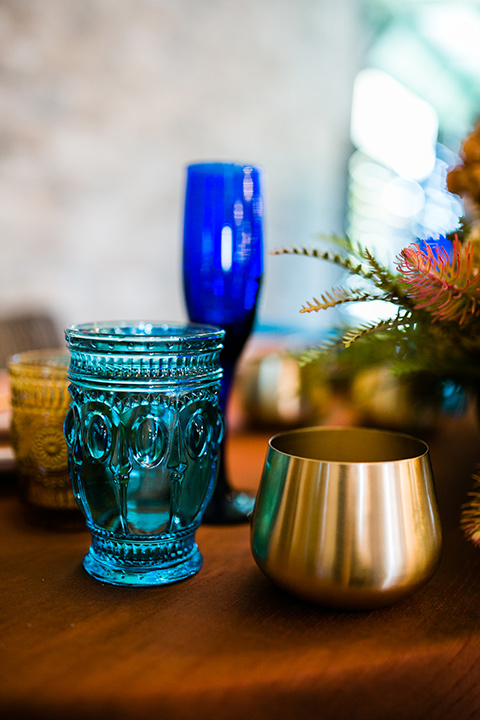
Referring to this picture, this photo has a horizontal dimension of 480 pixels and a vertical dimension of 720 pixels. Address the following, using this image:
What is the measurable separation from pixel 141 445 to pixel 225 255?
0.62 ft

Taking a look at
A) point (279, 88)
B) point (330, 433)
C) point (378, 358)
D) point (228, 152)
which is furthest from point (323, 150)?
point (330, 433)

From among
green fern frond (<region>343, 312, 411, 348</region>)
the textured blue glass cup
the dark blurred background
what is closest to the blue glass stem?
the textured blue glass cup

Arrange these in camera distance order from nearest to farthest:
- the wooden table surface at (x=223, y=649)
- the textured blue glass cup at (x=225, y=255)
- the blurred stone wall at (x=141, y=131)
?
the wooden table surface at (x=223, y=649), the textured blue glass cup at (x=225, y=255), the blurred stone wall at (x=141, y=131)

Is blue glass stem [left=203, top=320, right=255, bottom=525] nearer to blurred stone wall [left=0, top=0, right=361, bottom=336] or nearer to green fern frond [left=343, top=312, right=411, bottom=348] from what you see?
green fern frond [left=343, top=312, right=411, bottom=348]

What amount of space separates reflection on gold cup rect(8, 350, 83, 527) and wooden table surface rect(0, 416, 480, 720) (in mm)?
38

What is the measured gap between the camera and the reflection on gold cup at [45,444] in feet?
1.39

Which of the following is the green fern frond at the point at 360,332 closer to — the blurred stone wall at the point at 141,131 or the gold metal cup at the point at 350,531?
the gold metal cup at the point at 350,531

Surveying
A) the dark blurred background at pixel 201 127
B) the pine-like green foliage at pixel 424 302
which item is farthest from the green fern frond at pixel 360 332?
the dark blurred background at pixel 201 127

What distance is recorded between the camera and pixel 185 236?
49 cm

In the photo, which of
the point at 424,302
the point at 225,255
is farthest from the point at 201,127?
the point at 424,302

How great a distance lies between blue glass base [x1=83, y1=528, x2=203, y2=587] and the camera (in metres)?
0.35

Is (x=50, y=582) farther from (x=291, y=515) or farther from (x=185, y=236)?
(x=185, y=236)

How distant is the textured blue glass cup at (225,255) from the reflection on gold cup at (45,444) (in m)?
0.10

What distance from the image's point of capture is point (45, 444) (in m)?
0.43
